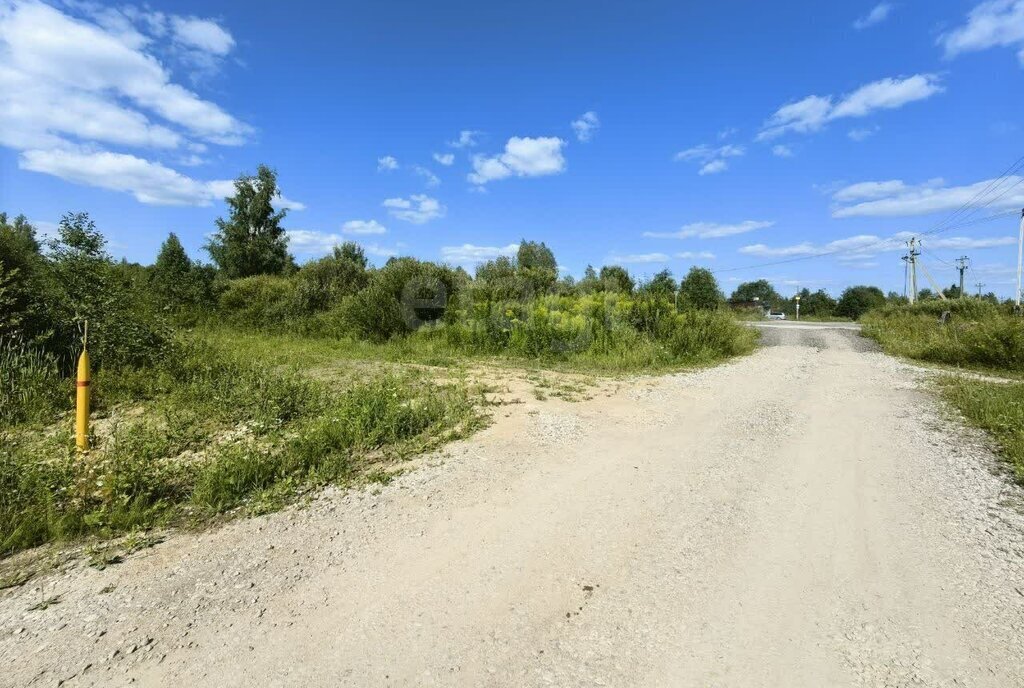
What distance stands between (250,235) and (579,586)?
33.2 metres

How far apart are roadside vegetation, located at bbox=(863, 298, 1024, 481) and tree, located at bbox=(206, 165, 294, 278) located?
29.4 m

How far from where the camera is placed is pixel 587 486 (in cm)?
429

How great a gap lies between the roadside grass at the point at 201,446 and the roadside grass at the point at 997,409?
5.41m

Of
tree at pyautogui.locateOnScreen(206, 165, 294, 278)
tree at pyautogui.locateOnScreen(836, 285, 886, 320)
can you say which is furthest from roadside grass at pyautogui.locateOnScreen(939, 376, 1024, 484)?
tree at pyautogui.locateOnScreen(836, 285, 886, 320)

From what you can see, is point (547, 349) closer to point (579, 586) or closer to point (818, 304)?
point (579, 586)

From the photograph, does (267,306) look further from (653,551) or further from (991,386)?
(991,386)

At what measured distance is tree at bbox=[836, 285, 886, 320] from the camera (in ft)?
190

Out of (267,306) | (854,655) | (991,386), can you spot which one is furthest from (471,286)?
(854,655)

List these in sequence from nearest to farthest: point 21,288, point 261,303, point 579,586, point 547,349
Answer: point 579,586 → point 21,288 → point 547,349 → point 261,303

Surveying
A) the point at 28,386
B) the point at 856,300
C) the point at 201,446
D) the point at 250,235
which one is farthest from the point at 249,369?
the point at 856,300

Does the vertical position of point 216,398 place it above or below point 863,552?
above

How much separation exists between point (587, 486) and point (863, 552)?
6.30 feet

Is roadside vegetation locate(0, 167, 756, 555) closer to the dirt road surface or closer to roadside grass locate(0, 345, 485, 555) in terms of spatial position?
roadside grass locate(0, 345, 485, 555)

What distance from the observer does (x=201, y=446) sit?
5059 mm
